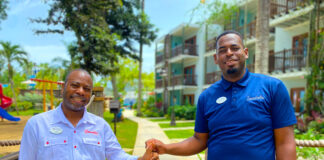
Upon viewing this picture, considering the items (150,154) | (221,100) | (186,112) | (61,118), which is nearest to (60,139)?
(61,118)

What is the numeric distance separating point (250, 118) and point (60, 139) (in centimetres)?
149

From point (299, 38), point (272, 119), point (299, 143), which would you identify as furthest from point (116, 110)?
point (299, 38)

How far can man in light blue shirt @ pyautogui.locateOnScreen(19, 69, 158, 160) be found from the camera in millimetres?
2025

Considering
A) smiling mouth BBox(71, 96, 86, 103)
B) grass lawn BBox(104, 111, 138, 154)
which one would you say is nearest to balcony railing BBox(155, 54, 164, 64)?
grass lawn BBox(104, 111, 138, 154)

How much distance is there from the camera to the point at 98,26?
1409cm

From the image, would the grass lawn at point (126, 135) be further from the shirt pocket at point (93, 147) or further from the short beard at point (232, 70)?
the short beard at point (232, 70)

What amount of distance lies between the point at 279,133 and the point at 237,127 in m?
0.32

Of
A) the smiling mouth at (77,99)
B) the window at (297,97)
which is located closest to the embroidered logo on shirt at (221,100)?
the smiling mouth at (77,99)

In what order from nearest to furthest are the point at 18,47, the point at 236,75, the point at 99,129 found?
the point at 236,75, the point at 99,129, the point at 18,47

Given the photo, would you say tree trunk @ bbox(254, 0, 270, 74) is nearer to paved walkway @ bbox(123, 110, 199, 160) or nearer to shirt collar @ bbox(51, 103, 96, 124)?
paved walkway @ bbox(123, 110, 199, 160)

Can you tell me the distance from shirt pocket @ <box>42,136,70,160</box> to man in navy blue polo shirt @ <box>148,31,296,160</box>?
3.82 ft

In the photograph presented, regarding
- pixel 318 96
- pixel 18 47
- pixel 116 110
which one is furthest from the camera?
pixel 18 47

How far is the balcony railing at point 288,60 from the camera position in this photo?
45.4 ft

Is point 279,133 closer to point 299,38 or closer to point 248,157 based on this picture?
point 248,157
